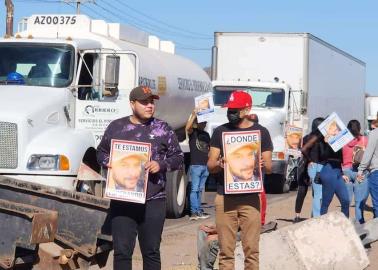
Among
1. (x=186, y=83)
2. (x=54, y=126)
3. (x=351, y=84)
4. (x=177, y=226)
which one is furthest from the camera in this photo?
(x=351, y=84)

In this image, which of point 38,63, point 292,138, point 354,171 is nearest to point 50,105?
point 38,63

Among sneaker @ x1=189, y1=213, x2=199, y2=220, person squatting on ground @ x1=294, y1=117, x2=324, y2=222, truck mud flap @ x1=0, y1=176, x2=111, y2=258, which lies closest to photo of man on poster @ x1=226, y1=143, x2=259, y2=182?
truck mud flap @ x1=0, y1=176, x2=111, y2=258

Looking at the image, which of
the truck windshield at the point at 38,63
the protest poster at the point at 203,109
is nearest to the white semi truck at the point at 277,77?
the protest poster at the point at 203,109

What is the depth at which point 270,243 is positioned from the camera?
366 inches

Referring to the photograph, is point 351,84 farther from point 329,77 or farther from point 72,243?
point 72,243

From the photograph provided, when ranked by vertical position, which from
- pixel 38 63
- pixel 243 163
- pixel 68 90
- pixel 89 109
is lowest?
pixel 243 163

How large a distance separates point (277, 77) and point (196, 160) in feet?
31.1

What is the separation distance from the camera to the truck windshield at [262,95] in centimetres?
2231

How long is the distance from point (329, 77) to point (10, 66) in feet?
57.3

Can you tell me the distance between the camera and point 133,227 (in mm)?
7523

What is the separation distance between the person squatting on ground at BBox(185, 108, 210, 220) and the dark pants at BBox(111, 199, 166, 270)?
7.64 meters

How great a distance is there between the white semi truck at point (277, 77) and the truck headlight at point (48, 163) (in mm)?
10439

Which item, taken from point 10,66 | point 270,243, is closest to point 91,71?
point 10,66

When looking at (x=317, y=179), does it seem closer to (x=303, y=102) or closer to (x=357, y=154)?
(x=357, y=154)
